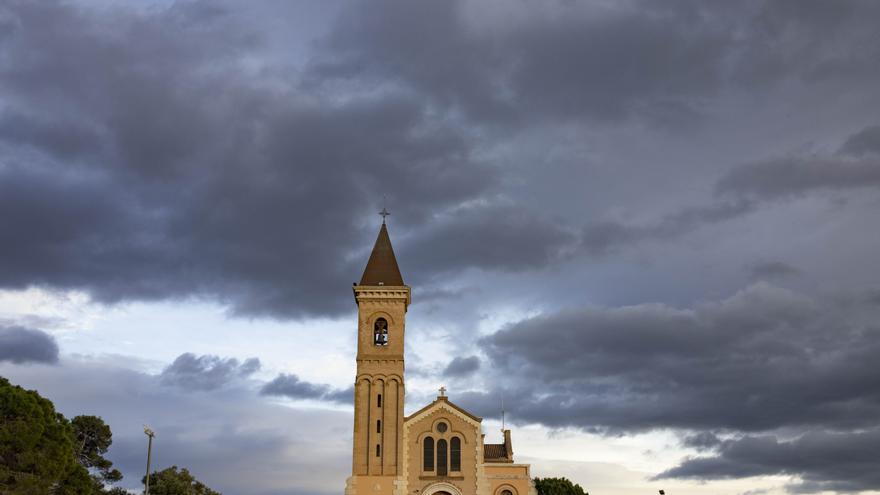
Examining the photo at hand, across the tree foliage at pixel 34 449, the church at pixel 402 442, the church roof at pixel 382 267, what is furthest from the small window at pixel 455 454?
the tree foliage at pixel 34 449

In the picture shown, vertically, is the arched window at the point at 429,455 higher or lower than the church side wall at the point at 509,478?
higher

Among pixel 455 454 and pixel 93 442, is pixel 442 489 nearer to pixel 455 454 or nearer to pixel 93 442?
pixel 455 454

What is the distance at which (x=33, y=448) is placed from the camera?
164 ft

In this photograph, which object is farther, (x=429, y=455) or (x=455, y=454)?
(x=455, y=454)

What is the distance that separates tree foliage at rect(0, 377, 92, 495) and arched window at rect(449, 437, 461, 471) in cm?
2745

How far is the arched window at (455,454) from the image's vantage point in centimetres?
6931

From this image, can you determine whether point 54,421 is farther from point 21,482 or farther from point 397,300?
point 397,300

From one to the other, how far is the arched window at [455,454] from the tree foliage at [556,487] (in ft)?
87.9

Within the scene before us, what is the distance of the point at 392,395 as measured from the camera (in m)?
70.6

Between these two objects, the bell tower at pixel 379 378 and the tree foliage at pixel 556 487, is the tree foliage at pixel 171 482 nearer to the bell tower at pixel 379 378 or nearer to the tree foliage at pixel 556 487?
the bell tower at pixel 379 378

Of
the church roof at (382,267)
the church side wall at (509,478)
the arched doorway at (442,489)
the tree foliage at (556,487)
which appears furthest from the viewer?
the tree foliage at (556,487)

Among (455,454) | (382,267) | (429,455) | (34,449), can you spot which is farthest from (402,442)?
(34,449)

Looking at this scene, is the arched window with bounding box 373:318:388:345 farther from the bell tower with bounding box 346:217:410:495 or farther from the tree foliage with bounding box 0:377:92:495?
the tree foliage with bounding box 0:377:92:495

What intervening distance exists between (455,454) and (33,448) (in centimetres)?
3132
